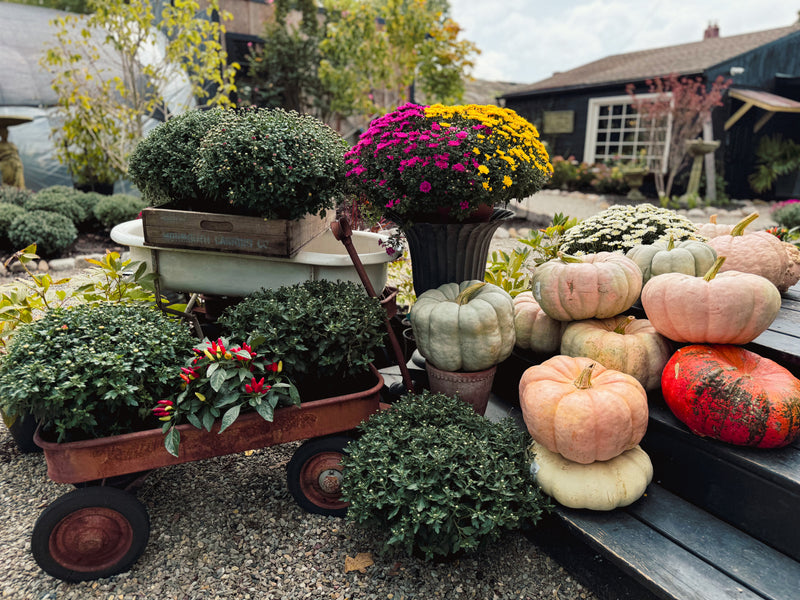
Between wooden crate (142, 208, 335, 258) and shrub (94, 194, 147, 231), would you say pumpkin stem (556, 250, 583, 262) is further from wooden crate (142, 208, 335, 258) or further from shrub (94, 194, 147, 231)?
shrub (94, 194, 147, 231)

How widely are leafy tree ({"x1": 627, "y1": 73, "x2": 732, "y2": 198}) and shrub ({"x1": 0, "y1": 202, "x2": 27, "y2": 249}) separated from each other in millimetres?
9013

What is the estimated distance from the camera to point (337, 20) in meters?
9.52

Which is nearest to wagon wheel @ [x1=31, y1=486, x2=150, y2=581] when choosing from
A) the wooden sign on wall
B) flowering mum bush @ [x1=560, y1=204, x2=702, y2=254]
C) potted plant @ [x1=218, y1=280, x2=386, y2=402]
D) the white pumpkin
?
potted plant @ [x1=218, y1=280, x2=386, y2=402]

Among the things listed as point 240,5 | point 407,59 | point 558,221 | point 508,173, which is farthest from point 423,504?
point 240,5

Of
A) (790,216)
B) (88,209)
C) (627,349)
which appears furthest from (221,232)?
(790,216)

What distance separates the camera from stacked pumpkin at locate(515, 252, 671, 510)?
1.66 m

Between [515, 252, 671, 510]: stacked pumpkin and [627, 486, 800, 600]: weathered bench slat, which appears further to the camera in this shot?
[515, 252, 671, 510]: stacked pumpkin

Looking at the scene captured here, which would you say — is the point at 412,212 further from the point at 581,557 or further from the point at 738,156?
the point at 738,156

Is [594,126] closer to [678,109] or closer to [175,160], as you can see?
[678,109]

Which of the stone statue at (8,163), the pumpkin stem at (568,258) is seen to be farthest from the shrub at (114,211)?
the pumpkin stem at (568,258)

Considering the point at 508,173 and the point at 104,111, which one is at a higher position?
the point at 104,111

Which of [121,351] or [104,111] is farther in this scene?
[104,111]

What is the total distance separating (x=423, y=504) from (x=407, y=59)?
26.6ft

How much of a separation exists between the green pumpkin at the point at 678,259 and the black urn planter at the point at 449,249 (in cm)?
67
